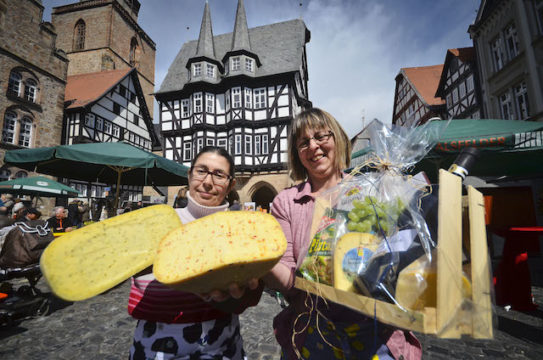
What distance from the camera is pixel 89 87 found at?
20281mm

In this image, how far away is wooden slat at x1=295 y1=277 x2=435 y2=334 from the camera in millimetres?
697

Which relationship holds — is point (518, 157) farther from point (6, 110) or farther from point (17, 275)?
point (6, 110)

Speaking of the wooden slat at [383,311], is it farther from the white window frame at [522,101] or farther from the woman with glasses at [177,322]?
the white window frame at [522,101]

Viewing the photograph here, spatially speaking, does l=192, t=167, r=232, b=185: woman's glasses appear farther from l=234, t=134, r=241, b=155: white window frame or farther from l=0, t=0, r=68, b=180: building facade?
l=0, t=0, r=68, b=180: building facade

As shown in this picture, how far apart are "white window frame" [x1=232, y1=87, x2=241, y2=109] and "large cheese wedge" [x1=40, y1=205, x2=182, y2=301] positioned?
19042mm

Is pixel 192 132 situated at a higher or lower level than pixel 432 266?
higher

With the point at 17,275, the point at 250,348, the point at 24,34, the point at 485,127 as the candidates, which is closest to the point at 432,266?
the point at 250,348

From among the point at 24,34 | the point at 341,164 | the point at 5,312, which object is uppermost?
the point at 24,34

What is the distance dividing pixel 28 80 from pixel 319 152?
862 inches

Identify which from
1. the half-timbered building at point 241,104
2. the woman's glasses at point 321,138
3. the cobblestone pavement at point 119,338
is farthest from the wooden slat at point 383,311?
the half-timbered building at point 241,104

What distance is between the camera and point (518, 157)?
15.4ft

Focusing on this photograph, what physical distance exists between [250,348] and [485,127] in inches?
201

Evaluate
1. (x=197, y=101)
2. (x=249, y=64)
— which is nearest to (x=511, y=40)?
(x=249, y=64)

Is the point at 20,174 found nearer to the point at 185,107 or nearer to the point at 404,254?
the point at 185,107
